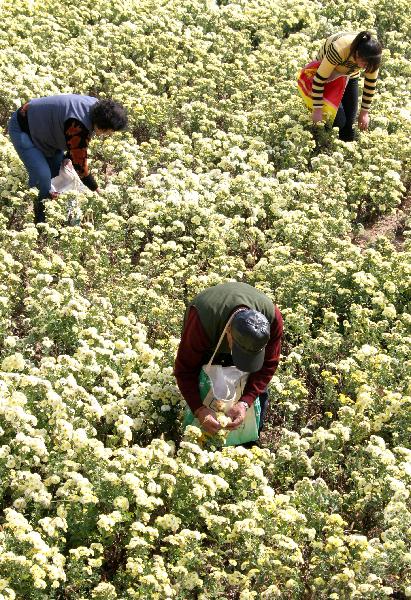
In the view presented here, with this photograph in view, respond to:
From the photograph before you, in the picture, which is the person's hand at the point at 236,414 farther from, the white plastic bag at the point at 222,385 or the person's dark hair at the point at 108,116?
the person's dark hair at the point at 108,116

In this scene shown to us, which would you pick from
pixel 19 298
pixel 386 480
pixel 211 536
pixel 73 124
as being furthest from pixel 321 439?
pixel 73 124

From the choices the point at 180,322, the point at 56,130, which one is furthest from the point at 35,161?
the point at 180,322

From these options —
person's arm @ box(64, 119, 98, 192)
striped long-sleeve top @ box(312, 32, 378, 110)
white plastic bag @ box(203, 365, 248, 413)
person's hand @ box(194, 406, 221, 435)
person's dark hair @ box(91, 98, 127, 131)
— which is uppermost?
striped long-sleeve top @ box(312, 32, 378, 110)

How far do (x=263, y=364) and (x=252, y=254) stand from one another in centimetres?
281

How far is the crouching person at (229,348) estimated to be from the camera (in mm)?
4973

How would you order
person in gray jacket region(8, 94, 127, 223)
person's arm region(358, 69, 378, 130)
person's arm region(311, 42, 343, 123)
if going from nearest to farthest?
1. person in gray jacket region(8, 94, 127, 223)
2. person's arm region(311, 42, 343, 123)
3. person's arm region(358, 69, 378, 130)

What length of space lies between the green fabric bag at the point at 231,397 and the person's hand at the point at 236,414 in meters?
0.06

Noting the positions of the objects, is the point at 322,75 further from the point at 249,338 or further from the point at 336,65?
the point at 249,338

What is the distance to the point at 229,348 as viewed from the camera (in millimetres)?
5398

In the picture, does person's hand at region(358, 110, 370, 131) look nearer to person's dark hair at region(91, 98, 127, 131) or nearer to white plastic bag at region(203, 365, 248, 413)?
person's dark hair at region(91, 98, 127, 131)

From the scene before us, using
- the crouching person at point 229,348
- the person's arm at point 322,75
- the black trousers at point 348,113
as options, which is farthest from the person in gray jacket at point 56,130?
the black trousers at point 348,113

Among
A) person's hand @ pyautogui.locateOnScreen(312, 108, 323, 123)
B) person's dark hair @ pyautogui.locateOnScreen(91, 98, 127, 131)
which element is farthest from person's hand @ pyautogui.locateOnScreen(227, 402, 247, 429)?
person's hand @ pyautogui.locateOnScreen(312, 108, 323, 123)

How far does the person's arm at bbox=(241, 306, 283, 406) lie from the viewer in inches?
215

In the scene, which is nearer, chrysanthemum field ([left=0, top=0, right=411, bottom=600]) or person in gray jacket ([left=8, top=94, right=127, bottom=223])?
chrysanthemum field ([left=0, top=0, right=411, bottom=600])
